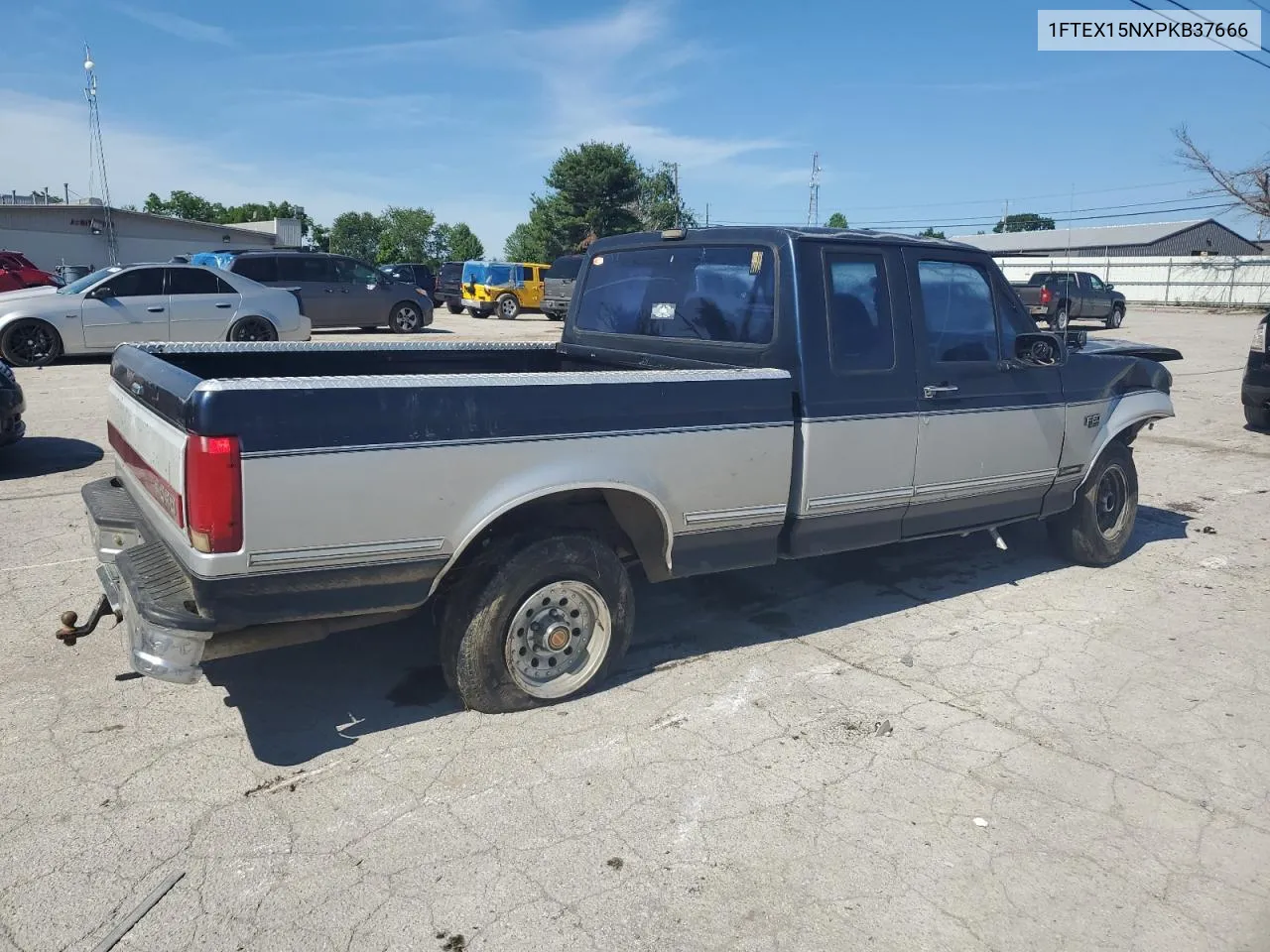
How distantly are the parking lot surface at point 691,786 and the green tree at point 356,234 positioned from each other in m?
83.2

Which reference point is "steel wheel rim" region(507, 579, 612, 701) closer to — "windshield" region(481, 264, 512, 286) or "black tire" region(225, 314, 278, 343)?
"black tire" region(225, 314, 278, 343)

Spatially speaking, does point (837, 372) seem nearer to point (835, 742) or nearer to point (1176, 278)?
point (835, 742)

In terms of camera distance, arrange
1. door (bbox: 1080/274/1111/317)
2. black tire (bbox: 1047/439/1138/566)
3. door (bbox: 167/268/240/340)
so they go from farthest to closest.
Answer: door (bbox: 1080/274/1111/317), door (bbox: 167/268/240/340), black tire (bbox: 1047/439/1138/566)

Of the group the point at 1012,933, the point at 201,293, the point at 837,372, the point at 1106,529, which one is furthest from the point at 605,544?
the point at 201,293

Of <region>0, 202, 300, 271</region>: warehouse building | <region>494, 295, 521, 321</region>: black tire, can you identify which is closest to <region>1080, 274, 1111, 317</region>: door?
<region>494, 295, 521, 321</region>: black tire

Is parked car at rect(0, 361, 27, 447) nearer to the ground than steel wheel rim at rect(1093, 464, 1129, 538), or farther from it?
farther from it

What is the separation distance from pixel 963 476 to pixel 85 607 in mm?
4607

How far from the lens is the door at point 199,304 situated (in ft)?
45.3

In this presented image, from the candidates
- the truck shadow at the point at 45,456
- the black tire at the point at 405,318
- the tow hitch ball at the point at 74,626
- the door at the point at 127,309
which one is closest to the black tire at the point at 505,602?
the tow hitch ball at the point at 74,626

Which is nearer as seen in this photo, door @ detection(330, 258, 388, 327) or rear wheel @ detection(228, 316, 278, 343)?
rear wheel @ detection(228, 316, 278, 343)

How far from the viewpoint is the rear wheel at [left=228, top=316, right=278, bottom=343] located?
1415 cm

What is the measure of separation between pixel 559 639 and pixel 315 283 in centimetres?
1709

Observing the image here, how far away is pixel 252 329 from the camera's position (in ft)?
47.1

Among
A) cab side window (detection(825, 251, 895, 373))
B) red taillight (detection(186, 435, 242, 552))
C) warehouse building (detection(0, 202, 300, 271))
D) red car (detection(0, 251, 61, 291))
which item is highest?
warehouse building (detection(0, 202, 300, 271))
